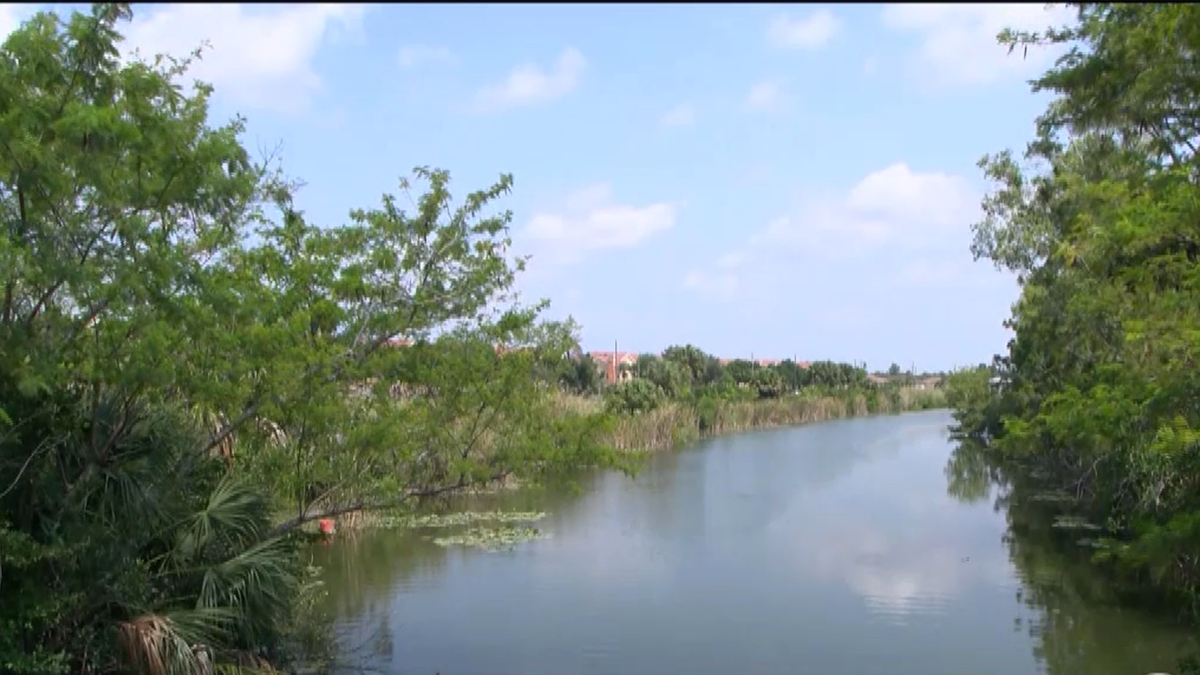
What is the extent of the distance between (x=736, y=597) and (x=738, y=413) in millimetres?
33007

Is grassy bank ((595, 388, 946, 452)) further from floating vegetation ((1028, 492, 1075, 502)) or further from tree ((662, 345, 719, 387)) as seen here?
floating vegetation ((1028, 492, 1075, 502))

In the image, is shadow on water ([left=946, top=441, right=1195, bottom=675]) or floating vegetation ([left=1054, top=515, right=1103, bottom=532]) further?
floating vegetation ([left=1054, top=515, right=1103, bottom=532])

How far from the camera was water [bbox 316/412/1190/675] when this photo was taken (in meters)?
11.3

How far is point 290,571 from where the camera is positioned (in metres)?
9.41

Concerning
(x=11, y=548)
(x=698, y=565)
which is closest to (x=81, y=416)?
(x=11, y=548)

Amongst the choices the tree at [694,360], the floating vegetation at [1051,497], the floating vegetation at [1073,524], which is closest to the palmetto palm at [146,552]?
the floating vegetation at [1073,524]

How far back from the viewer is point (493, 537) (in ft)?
58.3

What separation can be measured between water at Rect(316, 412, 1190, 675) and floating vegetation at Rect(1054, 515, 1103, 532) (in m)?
0.72

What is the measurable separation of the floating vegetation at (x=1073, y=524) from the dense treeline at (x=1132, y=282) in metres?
0.21

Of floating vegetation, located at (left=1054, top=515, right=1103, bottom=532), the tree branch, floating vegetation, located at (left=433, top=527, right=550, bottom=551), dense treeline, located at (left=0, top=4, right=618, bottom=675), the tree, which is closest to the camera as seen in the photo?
dense treeline, located at (left=0, top=4, right=618, bottom=675)

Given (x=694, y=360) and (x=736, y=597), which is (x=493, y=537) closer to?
(x=736, y=597)

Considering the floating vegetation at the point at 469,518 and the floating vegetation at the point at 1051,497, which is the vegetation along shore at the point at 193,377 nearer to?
the floating vegetation at the point at 469,518

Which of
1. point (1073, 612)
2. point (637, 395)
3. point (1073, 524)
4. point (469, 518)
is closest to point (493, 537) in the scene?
point (469, 518)

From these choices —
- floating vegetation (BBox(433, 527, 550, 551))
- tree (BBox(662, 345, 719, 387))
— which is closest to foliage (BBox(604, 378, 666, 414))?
tree (BBox(662, 345, 719, 387))
